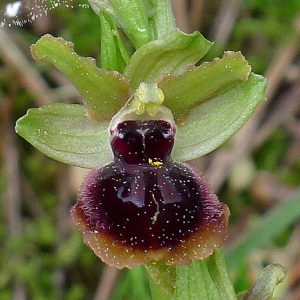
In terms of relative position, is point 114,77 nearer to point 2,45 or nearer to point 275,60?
point 2,45

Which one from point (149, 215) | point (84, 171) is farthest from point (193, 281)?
point (84, 171)

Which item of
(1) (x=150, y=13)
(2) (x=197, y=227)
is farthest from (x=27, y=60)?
(2) (x=197, y=227)

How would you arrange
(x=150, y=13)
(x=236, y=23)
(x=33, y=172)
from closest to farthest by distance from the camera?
(x=150, y=13)
(x=33, y=172)
(x=236, y=23)

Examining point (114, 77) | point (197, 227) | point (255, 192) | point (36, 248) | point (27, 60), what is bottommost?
point (36, 248)

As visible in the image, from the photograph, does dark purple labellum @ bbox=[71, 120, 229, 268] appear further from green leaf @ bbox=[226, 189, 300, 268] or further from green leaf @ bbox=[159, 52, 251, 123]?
green leaf @ bbox=[226, 189, 300, 268]

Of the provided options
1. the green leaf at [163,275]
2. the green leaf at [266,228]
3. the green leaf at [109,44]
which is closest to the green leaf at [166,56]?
the green leaf at [109,44]

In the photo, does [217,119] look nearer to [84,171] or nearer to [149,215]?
[149,215]

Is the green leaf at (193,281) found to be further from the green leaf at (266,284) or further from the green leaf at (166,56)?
Answer: the green leaf at (166,56)
